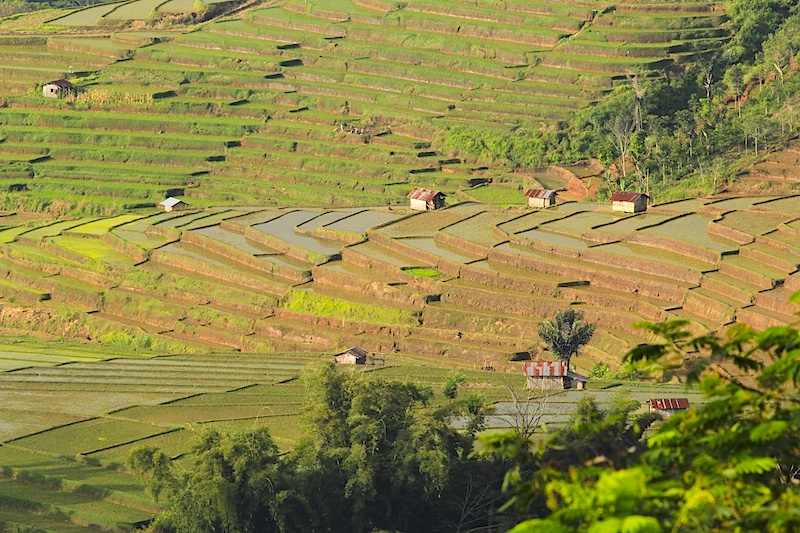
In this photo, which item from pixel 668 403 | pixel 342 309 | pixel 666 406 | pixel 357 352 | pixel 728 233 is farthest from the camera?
pixel 342 309

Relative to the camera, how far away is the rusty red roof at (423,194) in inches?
1703

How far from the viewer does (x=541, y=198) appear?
42.4 m

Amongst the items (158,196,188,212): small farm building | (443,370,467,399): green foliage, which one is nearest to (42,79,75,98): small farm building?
(158,196,188,212): small farm building

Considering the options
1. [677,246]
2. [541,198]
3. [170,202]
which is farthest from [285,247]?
[677,246]

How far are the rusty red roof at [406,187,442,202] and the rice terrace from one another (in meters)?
0.09

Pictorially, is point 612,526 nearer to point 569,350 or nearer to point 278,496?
point 278,496

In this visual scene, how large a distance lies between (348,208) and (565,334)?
1481 cm

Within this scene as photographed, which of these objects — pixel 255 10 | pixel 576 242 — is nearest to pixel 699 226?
pixel 576 242

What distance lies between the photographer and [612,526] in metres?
6.73

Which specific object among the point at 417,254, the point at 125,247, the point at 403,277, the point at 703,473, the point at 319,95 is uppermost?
the point at 703,473

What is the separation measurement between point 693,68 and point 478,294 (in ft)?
66.0

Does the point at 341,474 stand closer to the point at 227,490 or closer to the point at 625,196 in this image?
the point at 227,490

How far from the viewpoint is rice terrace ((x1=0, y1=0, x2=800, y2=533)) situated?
30656 millimetres

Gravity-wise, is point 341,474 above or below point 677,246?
above
